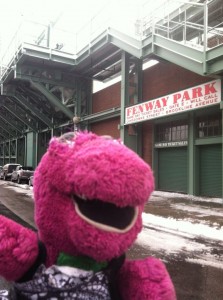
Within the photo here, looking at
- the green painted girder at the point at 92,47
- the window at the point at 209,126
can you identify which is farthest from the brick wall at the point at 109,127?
the window at the point at 209,126

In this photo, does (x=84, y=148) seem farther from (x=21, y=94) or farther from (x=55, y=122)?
(x=21, y=94)

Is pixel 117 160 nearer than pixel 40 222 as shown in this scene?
Yes

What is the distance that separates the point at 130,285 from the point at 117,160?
63cm

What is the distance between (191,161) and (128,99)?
17.9 ft

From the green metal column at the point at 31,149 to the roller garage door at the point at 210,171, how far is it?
23.3 m

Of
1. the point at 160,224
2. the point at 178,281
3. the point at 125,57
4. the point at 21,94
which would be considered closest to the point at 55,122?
the point at 21,94

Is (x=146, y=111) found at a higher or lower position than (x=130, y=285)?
higher

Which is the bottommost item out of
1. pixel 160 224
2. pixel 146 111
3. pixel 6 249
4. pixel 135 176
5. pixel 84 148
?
pixel 160 224

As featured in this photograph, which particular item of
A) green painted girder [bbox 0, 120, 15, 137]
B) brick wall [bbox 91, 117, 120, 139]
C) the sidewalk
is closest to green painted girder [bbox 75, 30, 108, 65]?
brick wall [bbox 91, 117, 120, 139]

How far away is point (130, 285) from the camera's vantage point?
1.73 metres

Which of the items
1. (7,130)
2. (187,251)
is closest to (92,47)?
(187,251)

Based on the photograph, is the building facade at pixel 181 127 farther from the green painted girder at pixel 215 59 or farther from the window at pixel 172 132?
the green painted girder at pixel 215 59

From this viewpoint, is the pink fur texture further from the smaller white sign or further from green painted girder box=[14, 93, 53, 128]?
green painted girder box=[14, 93, 53, 128]

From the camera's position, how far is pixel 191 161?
17.0 meters
